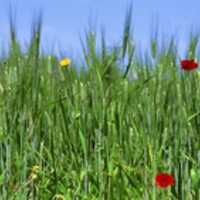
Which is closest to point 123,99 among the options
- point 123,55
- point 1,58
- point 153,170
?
point 123,55

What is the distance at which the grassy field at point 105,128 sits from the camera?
1.54m

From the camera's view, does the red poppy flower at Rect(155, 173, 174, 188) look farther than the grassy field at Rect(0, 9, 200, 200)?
No

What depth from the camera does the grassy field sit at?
60.8 inches

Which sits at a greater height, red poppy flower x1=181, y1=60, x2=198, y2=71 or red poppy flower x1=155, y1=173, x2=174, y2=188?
red poppy flower x1=181, y1=60, x2=198, y2=71

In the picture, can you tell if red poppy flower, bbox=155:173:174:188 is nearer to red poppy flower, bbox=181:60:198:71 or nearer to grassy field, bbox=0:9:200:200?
grassy field, bbox=0:9:200:200

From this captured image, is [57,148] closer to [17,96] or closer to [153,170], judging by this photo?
[17,96]

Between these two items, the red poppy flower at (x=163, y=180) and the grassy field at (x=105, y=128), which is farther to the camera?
the grassy field at (x=105, y=128)

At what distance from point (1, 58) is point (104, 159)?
84 centimetres

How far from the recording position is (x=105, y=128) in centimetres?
153

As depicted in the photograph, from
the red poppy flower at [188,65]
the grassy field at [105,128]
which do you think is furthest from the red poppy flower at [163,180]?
the red poppy flower at [188,65]

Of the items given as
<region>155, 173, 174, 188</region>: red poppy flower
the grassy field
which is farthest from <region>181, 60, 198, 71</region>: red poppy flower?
<region>155, 173, 174, 188</region>: red poppy flower

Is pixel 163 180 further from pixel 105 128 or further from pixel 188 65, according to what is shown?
pixel 188 65

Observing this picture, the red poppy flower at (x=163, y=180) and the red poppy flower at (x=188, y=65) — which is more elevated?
the red poppy flower at (x=188, y=65)

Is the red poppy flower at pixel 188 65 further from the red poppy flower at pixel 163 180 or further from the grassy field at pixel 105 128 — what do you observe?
the red poppy flower at pixel 163 180
